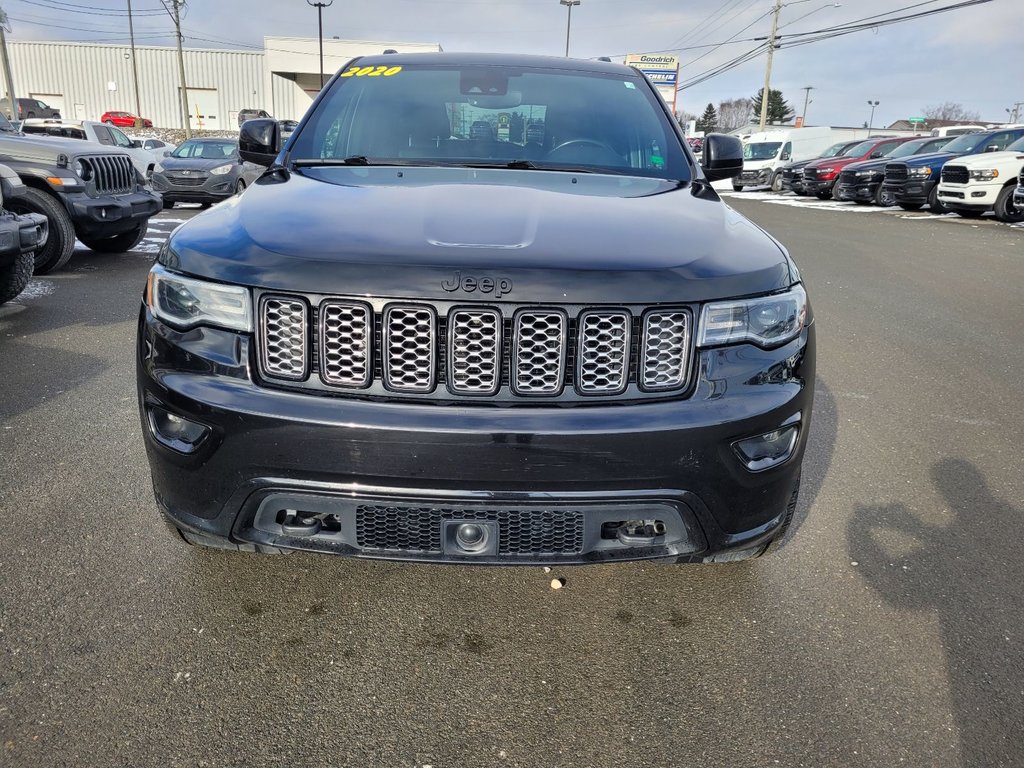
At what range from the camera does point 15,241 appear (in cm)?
531

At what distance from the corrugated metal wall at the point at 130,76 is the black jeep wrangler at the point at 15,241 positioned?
66.5 meters

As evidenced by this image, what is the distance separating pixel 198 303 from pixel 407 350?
0.56 meters

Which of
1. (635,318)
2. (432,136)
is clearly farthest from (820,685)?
(432,136)

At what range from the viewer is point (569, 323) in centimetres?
188

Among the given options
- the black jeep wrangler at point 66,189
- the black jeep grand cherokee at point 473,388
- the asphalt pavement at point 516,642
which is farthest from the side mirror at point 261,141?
the black jeep wrangler at point 66,189

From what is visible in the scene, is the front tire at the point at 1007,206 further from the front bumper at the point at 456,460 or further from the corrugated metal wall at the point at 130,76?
the corrugated metal wall at the point at 130,76

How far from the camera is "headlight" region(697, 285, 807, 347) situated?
6.39ft

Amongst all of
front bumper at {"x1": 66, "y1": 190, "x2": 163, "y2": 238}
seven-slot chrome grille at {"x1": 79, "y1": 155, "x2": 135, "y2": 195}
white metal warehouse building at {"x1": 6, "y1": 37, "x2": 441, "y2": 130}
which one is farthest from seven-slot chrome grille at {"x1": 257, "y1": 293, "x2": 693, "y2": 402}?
white metal warehouse building at {"x1": 6, "y1": 37, "x2": 441, "y2": 130}

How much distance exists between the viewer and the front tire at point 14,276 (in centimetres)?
572

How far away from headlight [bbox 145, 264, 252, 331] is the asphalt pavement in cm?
93

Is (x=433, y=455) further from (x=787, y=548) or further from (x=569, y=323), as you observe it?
(x=787, y=548)

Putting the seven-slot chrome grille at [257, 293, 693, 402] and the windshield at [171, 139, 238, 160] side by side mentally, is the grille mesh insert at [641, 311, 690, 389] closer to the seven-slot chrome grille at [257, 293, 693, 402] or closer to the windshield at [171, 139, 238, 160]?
the seven-slot chrome grille at [257, 293, 693, 402]

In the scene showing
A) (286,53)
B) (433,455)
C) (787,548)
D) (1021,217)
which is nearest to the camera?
(433,455)

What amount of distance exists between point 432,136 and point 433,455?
1791mm
